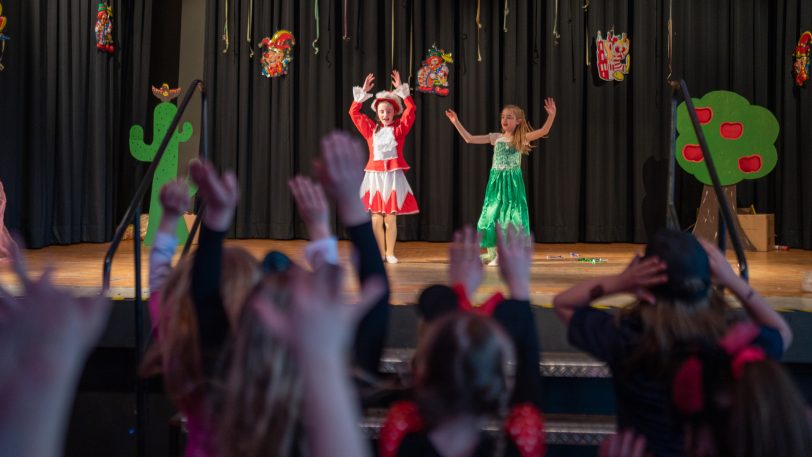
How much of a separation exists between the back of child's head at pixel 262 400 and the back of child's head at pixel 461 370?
0.25 meters

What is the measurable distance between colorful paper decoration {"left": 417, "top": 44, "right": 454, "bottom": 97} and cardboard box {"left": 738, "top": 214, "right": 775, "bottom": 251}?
9.78 feet

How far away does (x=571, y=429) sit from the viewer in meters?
2.69

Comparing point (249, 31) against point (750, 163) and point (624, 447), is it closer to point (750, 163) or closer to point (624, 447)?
point (750, 163)

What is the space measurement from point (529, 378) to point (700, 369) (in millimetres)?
319

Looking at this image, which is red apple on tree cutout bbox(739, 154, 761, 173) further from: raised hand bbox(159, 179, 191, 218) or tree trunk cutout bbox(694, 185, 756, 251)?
raised hand bbox(159, 179, 191, 218)

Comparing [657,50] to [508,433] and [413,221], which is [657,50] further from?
[508,433]

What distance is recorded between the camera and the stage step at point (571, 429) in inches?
105

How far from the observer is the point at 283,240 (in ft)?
26.4

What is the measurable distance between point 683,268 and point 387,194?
4.59 meters

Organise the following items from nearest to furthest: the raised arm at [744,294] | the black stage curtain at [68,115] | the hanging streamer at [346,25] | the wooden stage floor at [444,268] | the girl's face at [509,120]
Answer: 1. the raised arm at [744,294]
2. the wooden stage floor at [444,268]
3. the girl's face at [509,120]
4. the black stage curtain at [68,115]
5. the hanging streamer at [346,25]

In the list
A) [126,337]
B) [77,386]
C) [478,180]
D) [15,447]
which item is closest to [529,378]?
[15,447]

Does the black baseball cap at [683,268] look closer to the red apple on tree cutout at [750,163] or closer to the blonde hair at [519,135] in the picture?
the blonde hair at [519,135]

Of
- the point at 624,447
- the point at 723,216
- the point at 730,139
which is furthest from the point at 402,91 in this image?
the point at 624,447

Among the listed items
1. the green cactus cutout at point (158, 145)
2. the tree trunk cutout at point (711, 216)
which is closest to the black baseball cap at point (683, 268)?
the green cactus cutout at point (158, 145)
